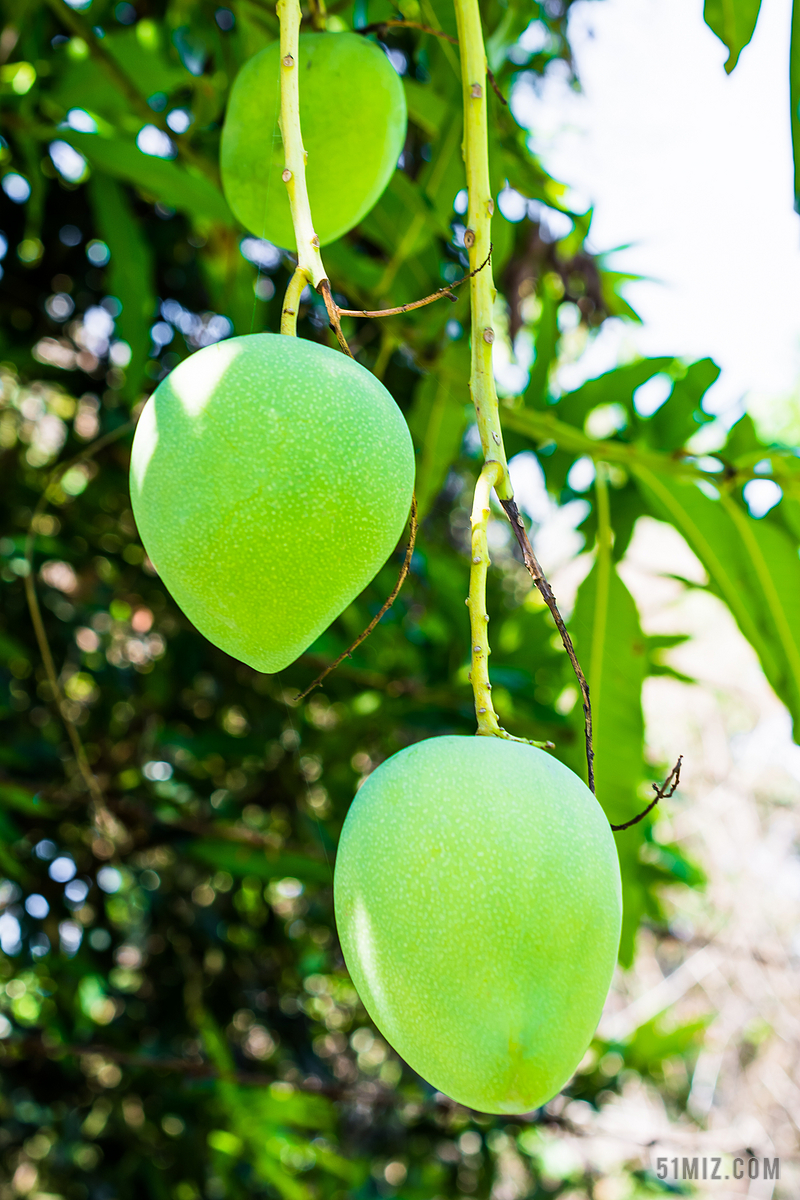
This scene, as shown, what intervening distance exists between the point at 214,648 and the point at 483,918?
1400 mm

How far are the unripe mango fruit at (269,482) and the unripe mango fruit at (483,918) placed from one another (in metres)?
0.10

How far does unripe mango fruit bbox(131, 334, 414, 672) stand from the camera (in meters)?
0.40

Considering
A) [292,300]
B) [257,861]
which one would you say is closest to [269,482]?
[292,300]

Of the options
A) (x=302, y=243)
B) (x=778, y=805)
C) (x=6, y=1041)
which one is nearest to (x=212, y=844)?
(x=6, y=1041)

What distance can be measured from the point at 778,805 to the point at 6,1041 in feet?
11.1

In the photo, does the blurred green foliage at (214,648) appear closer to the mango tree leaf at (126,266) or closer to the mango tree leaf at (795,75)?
the mango tree leaf at (126,266)

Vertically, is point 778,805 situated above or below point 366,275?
below

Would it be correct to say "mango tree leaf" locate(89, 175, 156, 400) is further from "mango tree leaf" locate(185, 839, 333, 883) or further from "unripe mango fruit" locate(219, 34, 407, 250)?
"mango tree leaf" locate(185, 839, 333, 883)

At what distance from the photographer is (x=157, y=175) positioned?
114 centimetres

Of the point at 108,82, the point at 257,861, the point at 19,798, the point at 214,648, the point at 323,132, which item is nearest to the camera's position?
the point at 323,132

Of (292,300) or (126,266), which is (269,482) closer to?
(292,300)

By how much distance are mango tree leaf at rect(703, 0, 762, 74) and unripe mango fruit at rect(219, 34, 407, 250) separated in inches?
9.5

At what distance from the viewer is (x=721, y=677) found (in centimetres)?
508

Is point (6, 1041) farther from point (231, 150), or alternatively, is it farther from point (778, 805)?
point (778, 805)
